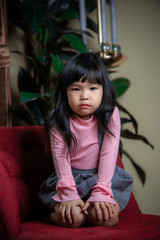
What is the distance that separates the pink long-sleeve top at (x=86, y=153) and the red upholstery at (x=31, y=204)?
0.42 ft

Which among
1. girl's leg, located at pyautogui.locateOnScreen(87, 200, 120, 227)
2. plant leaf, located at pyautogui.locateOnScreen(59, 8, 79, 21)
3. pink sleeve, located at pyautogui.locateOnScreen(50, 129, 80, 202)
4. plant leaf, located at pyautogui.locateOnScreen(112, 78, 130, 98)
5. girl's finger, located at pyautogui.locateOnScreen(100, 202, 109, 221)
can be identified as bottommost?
girl's leg, located at pyautogui.locateOnScreen(87, 200, 120, 227)

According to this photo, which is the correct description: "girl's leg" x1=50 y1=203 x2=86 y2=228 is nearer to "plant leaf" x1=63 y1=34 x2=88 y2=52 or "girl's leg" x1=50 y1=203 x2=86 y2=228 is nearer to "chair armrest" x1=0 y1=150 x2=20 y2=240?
"chair armrest" x1=0 y1=150 x2=20 y2=240

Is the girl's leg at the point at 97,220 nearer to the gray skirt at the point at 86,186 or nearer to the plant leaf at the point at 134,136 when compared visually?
the gray skirt at the point at 86,186

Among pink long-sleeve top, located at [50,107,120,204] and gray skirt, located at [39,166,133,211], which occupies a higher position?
pink long-sleeve top, located at [50,107,120,204]

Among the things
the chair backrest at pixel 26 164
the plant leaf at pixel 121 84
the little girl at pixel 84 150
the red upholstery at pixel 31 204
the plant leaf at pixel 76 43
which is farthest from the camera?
the plant leaf at pixel 121 84

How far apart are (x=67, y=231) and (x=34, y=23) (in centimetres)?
127

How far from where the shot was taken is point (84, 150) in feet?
3.64

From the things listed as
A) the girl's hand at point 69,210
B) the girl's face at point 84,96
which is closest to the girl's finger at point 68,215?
the girl's hand at point 69,210

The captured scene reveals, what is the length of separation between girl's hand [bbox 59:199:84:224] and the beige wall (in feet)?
3.38

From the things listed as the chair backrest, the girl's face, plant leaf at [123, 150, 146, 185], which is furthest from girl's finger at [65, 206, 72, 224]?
plant leaf at [123, 150, 146, 185]

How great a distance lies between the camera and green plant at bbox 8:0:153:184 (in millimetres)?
A: 1735

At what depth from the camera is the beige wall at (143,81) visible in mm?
1831

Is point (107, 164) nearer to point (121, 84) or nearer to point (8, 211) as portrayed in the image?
point (8, 211)

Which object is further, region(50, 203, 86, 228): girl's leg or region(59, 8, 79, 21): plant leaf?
region(59, 8, 79, 21): plant leaf
